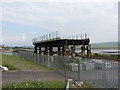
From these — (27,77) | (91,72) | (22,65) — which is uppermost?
(91,72)

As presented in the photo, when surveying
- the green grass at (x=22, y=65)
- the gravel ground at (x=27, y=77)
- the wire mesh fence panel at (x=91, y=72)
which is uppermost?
the wire mesh fence panel at (x=91, y=72)

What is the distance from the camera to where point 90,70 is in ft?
30.5

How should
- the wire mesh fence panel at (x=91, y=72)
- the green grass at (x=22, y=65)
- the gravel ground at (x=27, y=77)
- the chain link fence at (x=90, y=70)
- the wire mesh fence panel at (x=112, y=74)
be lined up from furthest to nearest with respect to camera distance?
the green grass at (x=22, y=65) < the gravel ground at (x=27, y=77) < the wire mesh fence panel at (x=91, y=72) < the chain link fence at (x=90, y=70) < the wire mesh fence panel at (x=112, y=74)

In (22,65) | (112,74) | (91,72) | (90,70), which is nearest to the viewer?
(112,74)

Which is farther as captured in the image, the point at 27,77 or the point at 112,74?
the point at 27,77

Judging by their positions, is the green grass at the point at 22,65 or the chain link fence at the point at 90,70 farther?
the green grass at the point at 22,65

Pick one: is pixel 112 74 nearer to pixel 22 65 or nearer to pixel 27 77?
pixel 27 77

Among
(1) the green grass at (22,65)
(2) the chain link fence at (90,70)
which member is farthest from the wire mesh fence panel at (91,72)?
(1) the green grass at (22,65)

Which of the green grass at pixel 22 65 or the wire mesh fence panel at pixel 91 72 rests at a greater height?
the wire mesh fence panel at pixel 91 72

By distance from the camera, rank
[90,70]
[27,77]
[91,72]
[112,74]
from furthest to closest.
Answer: [27,77] < [90,70] < [91,72] < [112,74]

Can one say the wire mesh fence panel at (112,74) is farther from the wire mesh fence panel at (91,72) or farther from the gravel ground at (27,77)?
A: the gravel ground at (27,77)

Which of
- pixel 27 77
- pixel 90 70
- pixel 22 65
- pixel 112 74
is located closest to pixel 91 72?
pixel 90 70

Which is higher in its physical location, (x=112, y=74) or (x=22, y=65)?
(x=112, y=74)

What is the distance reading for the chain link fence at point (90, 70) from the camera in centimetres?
680
